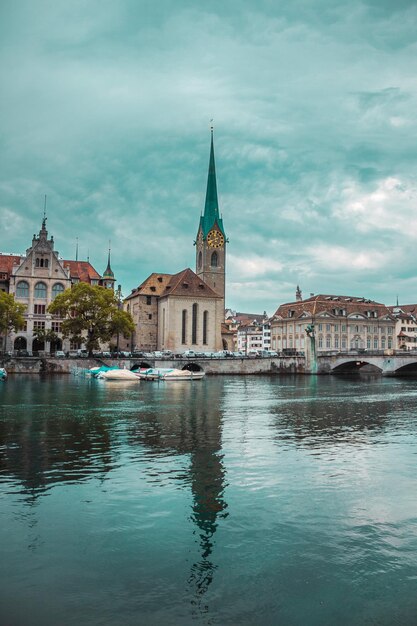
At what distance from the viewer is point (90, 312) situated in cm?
7906

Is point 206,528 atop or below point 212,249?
below

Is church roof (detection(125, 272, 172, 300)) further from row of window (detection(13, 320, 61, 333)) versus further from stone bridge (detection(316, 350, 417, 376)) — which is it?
stone bridge (detection(316, 350, 417, 376))

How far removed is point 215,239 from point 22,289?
1859 inches

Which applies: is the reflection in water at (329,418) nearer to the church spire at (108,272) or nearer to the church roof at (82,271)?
the church roof at (82,271)

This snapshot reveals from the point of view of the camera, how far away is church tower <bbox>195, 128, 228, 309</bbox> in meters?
122

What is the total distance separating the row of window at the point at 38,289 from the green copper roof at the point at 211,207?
1651 inches

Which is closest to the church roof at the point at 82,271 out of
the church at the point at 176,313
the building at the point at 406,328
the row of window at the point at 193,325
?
the church at the point at 176,313

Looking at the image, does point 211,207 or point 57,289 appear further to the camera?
point 211,207

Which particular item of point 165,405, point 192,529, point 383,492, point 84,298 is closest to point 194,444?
point 383,492

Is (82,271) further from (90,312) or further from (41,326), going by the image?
(90,312)

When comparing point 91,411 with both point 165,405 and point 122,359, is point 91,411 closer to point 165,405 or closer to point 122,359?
point 165,405

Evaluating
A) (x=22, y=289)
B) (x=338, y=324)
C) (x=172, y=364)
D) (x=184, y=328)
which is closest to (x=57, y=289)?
(x=22, y=289)

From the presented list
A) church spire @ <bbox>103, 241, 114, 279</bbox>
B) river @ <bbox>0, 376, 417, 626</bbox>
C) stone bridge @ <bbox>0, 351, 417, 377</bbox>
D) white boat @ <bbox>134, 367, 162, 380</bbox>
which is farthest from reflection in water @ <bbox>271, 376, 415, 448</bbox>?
church spire @ <bbox>103, 241, 114, 279</bbox>

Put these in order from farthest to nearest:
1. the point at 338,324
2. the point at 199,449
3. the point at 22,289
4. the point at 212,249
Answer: the point at 212,249 < the point at 338,324 < the point at 22,289 < the point at 199,449
